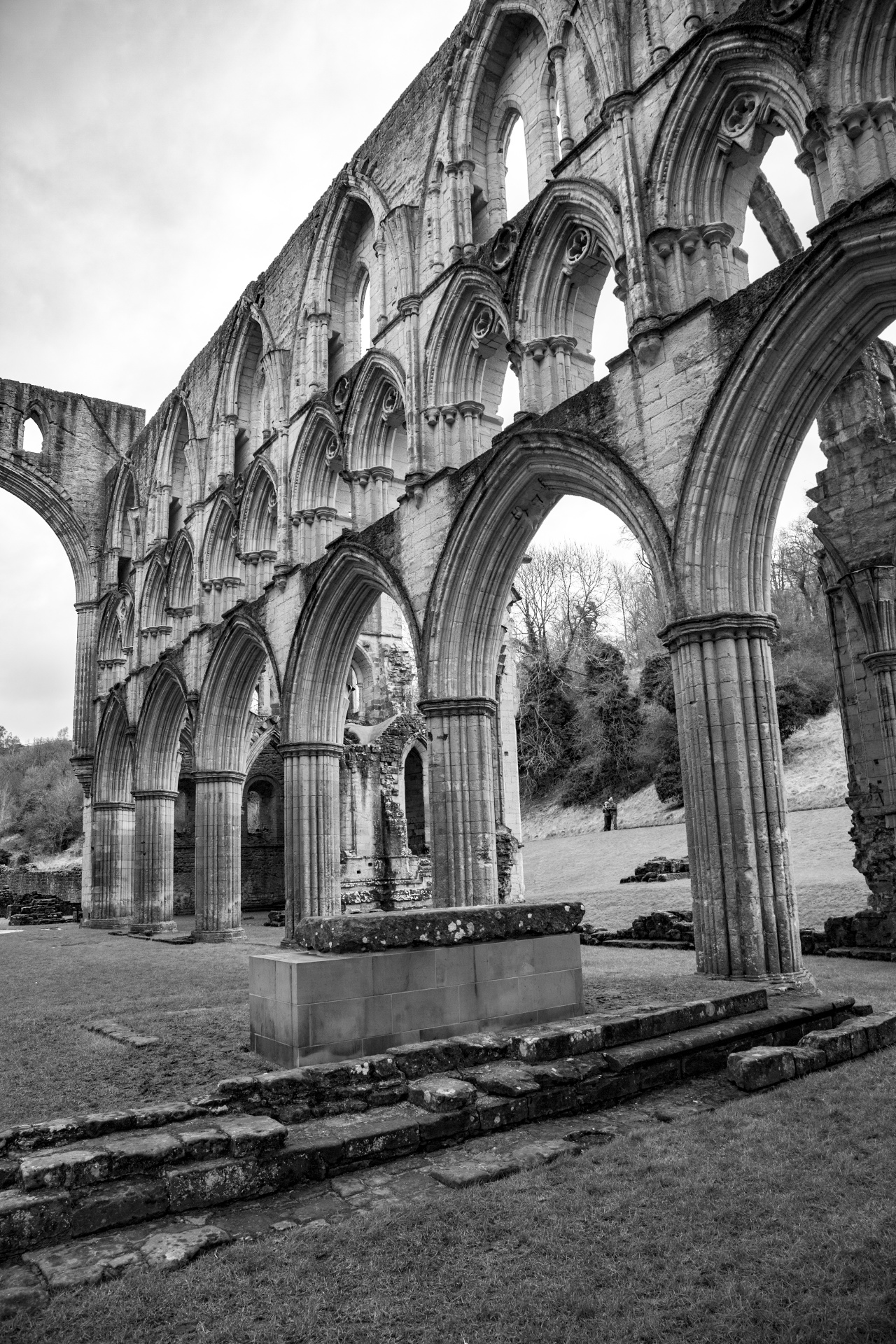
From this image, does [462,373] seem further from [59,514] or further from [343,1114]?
[59,514]

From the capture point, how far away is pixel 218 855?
57.9 ft

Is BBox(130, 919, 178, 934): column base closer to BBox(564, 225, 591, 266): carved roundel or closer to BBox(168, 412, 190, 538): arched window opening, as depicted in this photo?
BBox(168, 412, 190, 538): arched window opening

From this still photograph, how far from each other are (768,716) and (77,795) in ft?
183

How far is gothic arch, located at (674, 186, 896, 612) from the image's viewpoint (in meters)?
7.79

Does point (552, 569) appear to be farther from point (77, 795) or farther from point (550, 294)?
point (77, 795)

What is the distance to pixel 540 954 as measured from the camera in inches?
233

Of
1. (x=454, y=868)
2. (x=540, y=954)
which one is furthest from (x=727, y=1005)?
(x=454, y=868)

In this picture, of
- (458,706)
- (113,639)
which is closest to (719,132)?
(458,706)

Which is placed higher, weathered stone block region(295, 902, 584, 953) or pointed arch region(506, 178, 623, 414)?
pointed arch region(506, 178, 623, 414)

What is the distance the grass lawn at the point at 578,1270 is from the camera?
2494mm

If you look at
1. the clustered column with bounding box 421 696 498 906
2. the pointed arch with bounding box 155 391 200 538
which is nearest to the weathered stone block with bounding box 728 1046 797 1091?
the clustered column with bounding box 421 696 498 906

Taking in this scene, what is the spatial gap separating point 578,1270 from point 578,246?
10572mm

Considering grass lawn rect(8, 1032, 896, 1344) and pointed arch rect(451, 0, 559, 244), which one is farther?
pointed arch rect(451, 0, 559, 244)

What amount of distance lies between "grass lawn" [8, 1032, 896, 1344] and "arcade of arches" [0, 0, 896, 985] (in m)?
4.62
